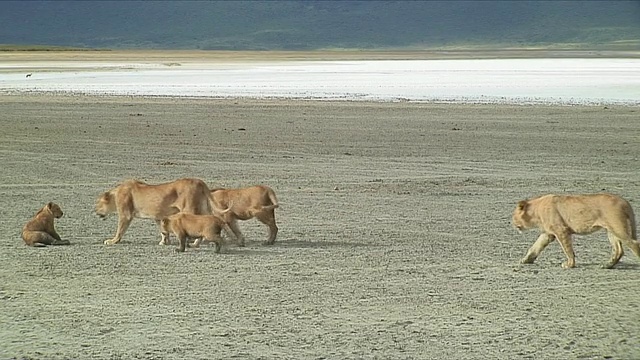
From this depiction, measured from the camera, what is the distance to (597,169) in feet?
66.2

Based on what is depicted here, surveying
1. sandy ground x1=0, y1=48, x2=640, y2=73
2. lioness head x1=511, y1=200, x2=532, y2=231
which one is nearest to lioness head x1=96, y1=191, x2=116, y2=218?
lioness head x1=511, y1=200, x2=532, y2=231

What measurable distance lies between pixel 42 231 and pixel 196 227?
1.76 meters

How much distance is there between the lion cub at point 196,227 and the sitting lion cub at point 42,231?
1.33 metres

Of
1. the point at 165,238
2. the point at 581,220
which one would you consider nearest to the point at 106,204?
the point at 165,238

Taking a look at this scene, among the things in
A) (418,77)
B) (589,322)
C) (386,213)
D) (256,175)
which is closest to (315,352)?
(589,322)

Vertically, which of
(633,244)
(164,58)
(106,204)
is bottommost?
(164,58)

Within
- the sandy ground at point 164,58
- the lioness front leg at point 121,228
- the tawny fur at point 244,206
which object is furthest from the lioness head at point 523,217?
the sandy ground at point 164,58

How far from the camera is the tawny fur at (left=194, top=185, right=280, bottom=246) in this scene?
1247cm

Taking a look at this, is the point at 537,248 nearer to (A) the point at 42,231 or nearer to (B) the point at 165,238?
(B) the point at 165,238

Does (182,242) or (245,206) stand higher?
(245,206)

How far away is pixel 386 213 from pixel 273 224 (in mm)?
2773

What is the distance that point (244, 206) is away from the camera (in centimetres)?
1255

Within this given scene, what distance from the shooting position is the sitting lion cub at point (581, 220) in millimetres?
10906

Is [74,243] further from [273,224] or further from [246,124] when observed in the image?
[246,124]
